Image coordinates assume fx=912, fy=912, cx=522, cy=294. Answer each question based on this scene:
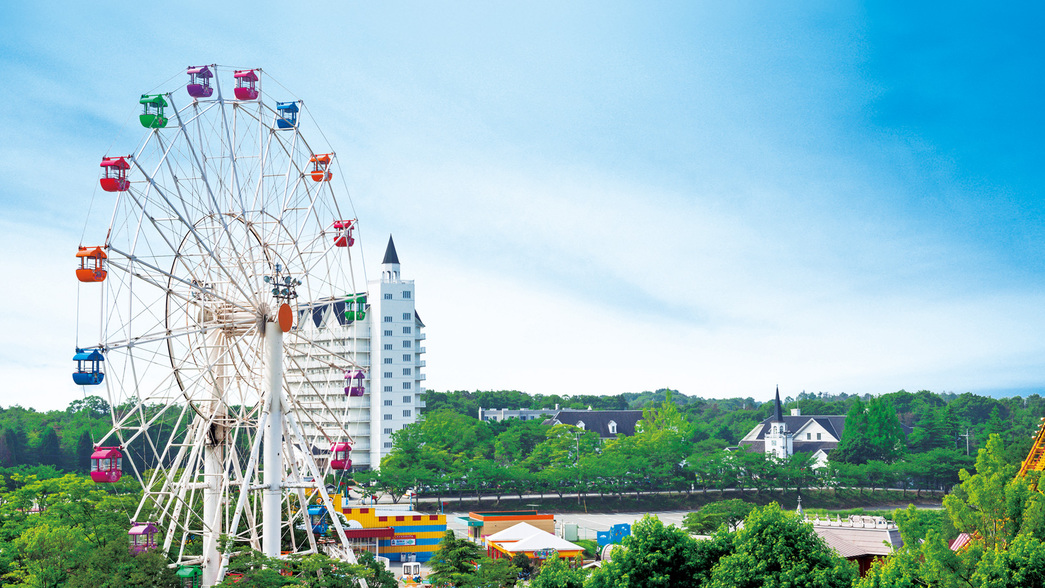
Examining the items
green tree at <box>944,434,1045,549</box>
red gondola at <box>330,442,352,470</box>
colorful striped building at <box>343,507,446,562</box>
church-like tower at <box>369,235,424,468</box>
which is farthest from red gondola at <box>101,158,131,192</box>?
church-like tower at <box>369,235,424,468</box>

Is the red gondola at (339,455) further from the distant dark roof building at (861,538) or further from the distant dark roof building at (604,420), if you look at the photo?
the distant dark roof building at (604,420)

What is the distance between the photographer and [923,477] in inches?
3516

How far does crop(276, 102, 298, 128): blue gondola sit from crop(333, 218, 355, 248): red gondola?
15.3ft

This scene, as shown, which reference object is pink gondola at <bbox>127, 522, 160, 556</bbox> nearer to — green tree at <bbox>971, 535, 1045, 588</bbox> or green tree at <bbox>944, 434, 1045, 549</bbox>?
green tree at <bbox>971, 535, 1045, 588</bbox>

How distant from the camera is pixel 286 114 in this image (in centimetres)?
3659

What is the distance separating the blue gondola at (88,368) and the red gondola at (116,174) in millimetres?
5364

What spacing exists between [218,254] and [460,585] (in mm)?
14550

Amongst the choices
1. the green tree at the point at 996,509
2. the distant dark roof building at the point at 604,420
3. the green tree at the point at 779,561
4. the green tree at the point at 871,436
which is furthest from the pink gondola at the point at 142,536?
the distant dark roof building at the point at 604,420

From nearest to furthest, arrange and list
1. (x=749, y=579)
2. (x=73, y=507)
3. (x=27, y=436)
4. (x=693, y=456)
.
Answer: (x=749, y=579) < (x=73, y=507) < (x=693, y=456) < (x=27, y=436)

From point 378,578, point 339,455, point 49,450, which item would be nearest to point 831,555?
point 378,578

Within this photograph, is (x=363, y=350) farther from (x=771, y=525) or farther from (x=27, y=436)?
(x=771, y=525)

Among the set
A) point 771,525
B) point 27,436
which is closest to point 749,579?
point 771,525

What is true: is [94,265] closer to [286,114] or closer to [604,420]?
[286,114]

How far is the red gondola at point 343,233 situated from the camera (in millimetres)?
38938
